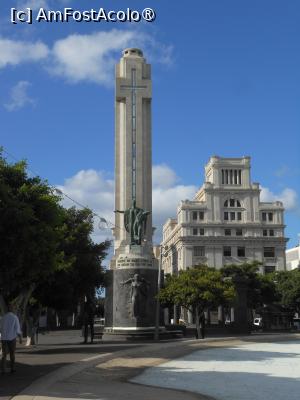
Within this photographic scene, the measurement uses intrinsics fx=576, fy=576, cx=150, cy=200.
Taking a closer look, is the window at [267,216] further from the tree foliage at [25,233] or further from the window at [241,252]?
the tree foliage at [25,233]

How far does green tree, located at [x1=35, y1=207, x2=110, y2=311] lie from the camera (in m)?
29.1

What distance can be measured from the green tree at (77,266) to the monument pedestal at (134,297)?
111 inches

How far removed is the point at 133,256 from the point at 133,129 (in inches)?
1668

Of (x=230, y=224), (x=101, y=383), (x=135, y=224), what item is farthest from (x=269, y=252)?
(x=101, y=383)

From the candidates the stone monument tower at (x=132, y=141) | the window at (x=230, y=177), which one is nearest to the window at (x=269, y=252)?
the window at (x=230, y=177)

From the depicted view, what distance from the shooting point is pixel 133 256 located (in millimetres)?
37375

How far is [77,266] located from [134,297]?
649 centimetres

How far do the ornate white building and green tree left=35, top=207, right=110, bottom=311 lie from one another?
237ft

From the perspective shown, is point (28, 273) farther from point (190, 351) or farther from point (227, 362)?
point (190, 351)

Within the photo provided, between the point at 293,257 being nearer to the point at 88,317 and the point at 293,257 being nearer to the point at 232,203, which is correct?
the point at 232,203

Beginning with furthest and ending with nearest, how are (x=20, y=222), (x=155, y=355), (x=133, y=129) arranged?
1. (x=133, y=129)
2. (x=155, y=355)
3. (x=20, y=222)

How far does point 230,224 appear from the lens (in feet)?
351

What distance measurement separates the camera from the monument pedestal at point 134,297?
35906mm

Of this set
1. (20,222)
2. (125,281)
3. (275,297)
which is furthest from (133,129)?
(20,222)
